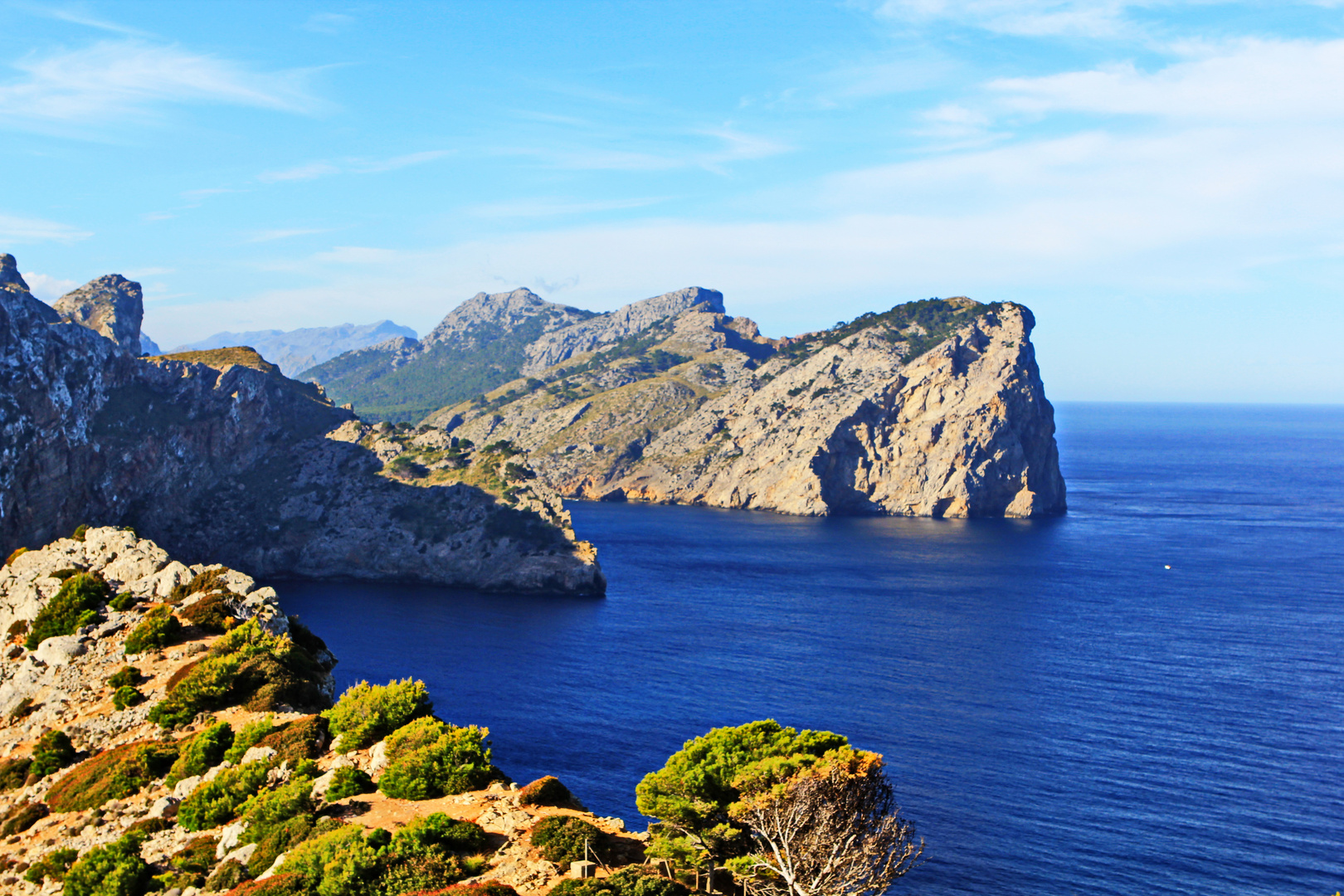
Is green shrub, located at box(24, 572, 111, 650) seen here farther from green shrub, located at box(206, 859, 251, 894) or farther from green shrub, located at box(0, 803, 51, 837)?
green shrub, located at box(206, 859, 251, 894)

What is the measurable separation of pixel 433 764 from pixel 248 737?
10.6m

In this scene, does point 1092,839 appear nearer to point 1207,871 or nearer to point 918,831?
point 1207,871

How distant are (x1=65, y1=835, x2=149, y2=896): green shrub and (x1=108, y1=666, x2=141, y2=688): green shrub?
1479 centimetres

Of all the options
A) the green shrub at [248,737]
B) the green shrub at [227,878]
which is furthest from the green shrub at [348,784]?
the green shrub at [248,737]

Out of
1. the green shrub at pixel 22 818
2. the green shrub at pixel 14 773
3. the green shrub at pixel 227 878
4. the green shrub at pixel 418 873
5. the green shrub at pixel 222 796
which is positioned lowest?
the green shrub at pixel 22 818

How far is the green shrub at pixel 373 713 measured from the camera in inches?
1487

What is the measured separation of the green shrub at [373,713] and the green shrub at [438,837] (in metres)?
7.81

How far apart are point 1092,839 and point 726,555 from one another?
397 feet

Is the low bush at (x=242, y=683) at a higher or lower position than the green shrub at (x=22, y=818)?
higher

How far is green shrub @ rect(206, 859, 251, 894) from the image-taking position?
30562 mm

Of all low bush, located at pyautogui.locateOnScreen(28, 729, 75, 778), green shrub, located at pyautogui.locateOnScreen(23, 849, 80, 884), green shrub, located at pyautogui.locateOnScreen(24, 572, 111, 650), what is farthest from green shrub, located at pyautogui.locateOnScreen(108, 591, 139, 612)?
green shrub, located at pyautogui.locateOnScreen(23, 849, 80, 884)

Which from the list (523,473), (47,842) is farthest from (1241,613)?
(47,842)

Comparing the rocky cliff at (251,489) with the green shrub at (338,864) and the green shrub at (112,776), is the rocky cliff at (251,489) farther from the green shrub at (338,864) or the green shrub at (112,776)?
the green shrub at (338,864)

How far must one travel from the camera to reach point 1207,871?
62.6 metres
